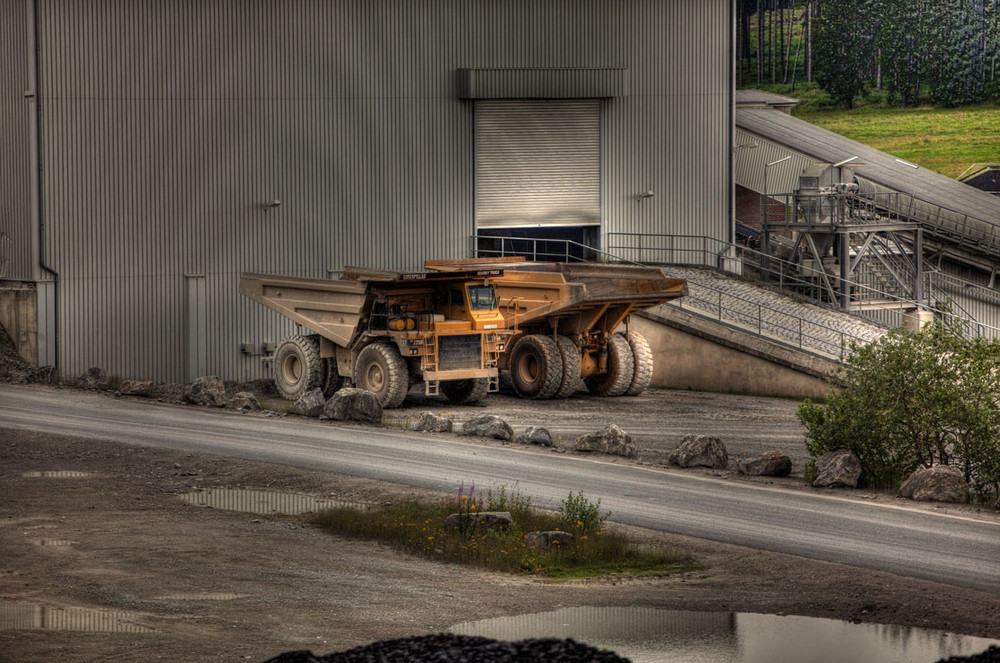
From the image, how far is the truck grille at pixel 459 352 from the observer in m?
28.8

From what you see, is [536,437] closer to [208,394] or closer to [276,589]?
[208,394]

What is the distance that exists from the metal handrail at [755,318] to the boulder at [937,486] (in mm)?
14347

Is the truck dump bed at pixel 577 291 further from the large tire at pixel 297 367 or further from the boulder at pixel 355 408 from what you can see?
the boulder at pixel 355 408

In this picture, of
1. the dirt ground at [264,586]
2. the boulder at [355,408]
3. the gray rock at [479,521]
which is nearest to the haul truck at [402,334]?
the boulder at [355,408]

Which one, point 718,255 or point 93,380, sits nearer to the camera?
point 93,380

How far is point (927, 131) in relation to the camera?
242ft

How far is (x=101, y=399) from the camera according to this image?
92.3 ft

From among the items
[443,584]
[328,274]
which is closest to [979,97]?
[328,274]

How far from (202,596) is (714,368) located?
873 inches

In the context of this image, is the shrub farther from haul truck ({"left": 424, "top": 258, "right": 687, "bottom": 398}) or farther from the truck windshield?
haul truck ({"left": 424, "top": 258, "right": 687, "bottom": 398})

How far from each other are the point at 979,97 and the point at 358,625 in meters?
68.5

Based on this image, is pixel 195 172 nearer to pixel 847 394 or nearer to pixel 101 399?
pixel 101 399

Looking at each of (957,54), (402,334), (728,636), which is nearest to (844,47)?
(957,54)

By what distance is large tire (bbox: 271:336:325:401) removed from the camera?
1198 inches
